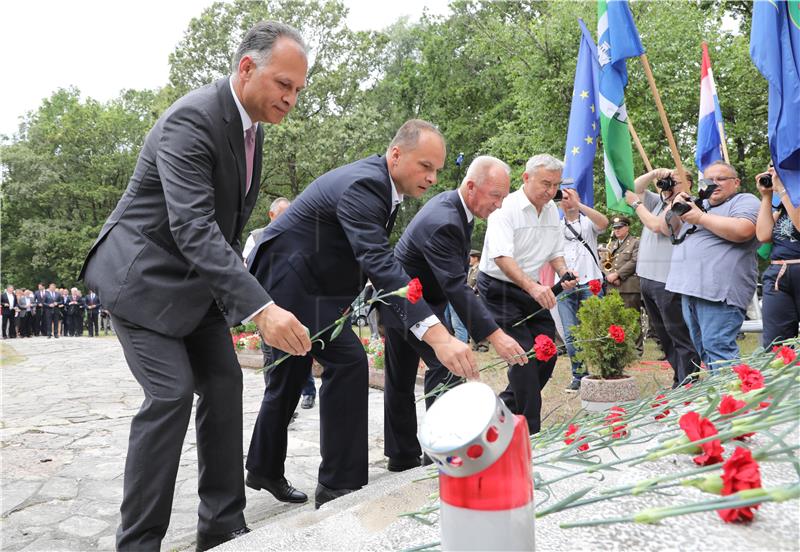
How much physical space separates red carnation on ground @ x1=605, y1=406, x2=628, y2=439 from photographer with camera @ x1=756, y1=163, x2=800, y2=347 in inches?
111

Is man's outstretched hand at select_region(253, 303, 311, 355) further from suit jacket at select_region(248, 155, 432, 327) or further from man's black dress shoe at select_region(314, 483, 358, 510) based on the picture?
man's black dress shoe at select_region(314, 483, 358, 510)

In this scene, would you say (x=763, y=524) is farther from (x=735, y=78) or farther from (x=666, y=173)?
(x=735, y=78)

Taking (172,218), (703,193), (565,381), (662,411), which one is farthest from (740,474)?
(565,381)

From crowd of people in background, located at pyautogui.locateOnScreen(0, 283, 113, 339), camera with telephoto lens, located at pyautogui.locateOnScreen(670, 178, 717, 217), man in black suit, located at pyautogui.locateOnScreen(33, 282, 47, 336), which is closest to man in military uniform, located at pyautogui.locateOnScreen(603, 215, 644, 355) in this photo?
camera with telephoto lens, located at pyautogui.locateOnScreen(670, 178, 717, 217)

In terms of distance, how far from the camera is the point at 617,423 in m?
1.90

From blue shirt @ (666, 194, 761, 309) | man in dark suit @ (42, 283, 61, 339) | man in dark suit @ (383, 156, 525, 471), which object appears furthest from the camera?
man in dark suit @ (42, 283, 61, 339)

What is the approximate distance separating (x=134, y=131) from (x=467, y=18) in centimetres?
A: 1987

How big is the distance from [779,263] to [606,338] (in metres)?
1.41

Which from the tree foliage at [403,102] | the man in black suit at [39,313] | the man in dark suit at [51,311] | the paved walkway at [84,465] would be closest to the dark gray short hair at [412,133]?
the paved walkway at [84,465]

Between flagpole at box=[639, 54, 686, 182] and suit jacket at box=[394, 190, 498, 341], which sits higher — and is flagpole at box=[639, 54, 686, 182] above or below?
above

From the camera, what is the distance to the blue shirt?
4.40 m

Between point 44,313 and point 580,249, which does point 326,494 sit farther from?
point 44,313

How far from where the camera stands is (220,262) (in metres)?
2.17

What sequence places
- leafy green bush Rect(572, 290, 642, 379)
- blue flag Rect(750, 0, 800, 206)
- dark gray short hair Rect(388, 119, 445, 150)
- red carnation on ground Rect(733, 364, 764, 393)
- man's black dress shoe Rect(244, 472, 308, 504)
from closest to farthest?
red carnation on ground Rect(733, 364, 764, 393) → dark gray short hair Rect(388, 119, 445, 150) → man's black dress shoe Rect(244, 472, 308, 504) → blue flag Rect(750, 0, 800, 206) → leafy green bush Rect(572, 290, 642, 379)
